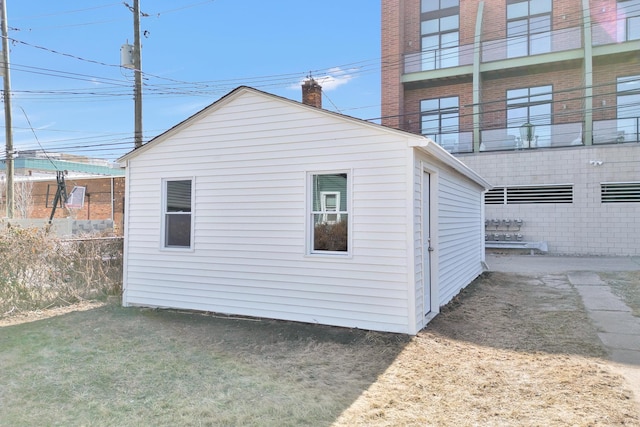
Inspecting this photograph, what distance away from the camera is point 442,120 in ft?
59.8

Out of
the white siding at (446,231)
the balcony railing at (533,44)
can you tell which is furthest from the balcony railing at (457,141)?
the white siding at (446,231)

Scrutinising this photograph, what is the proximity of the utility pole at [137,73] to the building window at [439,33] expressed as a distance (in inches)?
456

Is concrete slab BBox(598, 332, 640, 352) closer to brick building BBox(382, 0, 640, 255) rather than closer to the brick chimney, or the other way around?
the brick chimney

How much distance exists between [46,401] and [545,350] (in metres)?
5.21

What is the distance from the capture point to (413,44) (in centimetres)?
1892

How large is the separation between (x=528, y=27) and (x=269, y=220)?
1615 cm

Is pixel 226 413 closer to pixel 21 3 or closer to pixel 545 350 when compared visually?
pixel 545 350

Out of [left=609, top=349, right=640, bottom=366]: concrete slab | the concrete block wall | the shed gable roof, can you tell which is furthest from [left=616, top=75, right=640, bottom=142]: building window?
[left=609, top=349, right=640, bottom=366]: concrete slab

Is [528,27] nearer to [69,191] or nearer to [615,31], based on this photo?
[615,31]

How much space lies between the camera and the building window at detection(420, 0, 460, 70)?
18.0 m

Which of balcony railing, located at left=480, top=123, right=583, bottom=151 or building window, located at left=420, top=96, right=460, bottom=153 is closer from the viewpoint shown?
balcony railing, located at left=480, top=123, right=583, bottom=151

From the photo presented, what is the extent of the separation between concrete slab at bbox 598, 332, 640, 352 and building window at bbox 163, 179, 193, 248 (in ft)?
20.3

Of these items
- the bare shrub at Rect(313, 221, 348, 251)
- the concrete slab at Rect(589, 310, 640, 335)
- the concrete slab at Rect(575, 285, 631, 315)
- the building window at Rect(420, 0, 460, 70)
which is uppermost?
the building window at Rect(420, 0, 460, 70)

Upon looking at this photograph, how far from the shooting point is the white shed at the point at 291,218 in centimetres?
557
